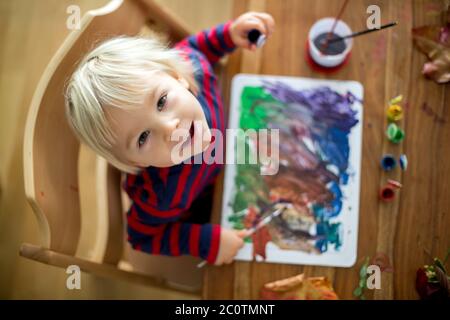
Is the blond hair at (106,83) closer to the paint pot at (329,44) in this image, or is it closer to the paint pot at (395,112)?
the paint pot at (329,44)

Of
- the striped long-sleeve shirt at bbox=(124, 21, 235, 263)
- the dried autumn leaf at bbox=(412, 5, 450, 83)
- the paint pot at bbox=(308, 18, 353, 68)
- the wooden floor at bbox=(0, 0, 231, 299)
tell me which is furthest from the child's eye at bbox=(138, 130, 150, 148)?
the wooden floor at bbox=(0, 0, 231, 299)

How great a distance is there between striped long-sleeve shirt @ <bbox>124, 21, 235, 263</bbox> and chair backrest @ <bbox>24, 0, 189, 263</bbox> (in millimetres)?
101

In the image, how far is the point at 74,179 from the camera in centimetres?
65

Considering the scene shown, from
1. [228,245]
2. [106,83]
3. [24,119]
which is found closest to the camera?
[106,83]

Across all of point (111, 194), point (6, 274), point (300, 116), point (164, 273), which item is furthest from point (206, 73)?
point (6, 274)

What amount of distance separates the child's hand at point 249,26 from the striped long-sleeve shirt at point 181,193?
0.06 feet

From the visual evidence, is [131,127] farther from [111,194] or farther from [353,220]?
[353,220]

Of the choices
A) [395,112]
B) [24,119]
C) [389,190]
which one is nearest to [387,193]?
[389,190]

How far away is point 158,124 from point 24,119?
870mm

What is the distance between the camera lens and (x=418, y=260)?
25.3 inches

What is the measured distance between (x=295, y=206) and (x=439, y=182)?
241mm

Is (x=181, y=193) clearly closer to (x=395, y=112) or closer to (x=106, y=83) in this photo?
(x=106, y=83)

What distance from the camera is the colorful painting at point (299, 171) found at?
26.2 inches

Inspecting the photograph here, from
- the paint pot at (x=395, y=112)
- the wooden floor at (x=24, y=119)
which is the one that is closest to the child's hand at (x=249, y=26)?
the paint pot at (x=395, y=112)
